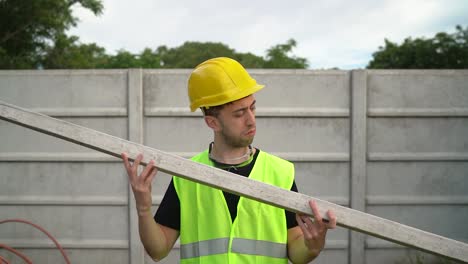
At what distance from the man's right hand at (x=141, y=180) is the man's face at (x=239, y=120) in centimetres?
41

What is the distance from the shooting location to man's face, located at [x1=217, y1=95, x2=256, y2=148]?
1708 mm

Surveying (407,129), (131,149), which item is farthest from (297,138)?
(131,149)

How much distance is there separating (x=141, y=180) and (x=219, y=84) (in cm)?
49

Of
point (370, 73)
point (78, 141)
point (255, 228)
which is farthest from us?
point (370, 73)

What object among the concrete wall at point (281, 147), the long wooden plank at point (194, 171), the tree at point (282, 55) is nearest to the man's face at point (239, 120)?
the long wooden plank at point (194, 171)

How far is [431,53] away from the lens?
1278 inches

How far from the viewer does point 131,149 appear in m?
1.30

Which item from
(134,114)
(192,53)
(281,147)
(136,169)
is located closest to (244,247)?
(136,169)

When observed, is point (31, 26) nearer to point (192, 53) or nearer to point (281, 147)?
point (281, 147)

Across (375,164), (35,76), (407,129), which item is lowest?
(375,164)

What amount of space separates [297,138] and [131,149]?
326 centimetres

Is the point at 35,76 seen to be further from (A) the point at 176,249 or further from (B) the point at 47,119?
(B) the point at 47,119

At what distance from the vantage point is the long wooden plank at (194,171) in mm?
1269

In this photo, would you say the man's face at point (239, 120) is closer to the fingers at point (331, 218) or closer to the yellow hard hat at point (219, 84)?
the yellow hard hat at point (219, 84)
